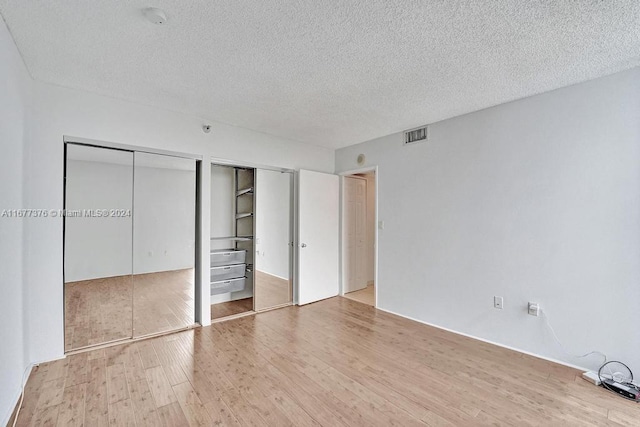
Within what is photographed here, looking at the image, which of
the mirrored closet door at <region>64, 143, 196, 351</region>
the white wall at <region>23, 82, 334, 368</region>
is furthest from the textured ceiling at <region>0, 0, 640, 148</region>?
the mirrored closet door at <region>64, 143, 196, 351</region>

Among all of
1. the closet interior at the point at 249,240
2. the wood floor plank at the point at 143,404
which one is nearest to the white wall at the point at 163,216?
the closet interior at the point at 249,240

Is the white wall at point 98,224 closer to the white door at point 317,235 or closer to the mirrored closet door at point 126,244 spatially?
the mirrored closet door at point 126,244

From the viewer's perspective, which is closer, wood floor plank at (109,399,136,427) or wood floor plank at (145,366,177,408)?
wood floor plank at (109,399,136,427)

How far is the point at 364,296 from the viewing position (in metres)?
4.85

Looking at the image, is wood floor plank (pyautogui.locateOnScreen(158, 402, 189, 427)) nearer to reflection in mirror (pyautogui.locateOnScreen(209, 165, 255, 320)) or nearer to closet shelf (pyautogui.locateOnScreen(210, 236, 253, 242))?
reflection in mirror (pyautogui.locateOnScreen(209, 165, 255, 320))

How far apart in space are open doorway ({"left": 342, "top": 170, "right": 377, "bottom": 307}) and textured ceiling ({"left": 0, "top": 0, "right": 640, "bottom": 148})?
219 centimetres

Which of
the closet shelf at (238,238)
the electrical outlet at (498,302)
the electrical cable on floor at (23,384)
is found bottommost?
the electrical cable on floor at (23,384)

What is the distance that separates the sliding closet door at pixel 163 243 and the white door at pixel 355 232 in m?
2.55

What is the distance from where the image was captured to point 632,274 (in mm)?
2279

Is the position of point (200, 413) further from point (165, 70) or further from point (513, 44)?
point (513, 44)

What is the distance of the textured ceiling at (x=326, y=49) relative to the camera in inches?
66.2

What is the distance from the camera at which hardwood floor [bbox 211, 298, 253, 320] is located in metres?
3.85

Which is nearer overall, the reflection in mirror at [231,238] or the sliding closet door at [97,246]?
the sliding closet door at [97,246]

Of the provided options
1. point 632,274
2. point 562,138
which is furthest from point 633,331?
point 562,138
